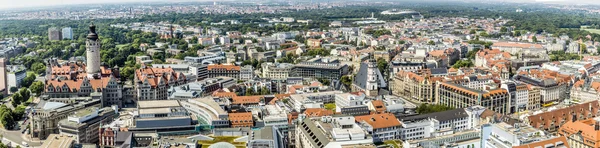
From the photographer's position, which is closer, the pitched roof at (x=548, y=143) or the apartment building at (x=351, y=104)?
the pitched roof at (x=548, y=143)

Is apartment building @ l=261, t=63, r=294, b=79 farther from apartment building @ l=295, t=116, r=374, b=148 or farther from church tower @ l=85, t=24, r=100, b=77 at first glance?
apartment building @ l=295, t=116, r=374, b=148

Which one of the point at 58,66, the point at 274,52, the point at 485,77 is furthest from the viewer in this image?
the point at 274,52

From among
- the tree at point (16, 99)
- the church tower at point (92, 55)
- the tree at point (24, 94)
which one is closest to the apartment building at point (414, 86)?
the church tower at point (92, 55)

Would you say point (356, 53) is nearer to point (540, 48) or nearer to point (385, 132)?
point (540, 48)

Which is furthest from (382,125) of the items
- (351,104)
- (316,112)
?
(351,104)

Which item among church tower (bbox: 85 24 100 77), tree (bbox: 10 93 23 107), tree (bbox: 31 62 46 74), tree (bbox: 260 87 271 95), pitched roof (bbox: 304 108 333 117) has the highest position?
church tower (bbox: 85 24 100 77)

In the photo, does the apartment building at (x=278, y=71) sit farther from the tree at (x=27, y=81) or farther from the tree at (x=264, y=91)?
the tree at (x=27, y=81)

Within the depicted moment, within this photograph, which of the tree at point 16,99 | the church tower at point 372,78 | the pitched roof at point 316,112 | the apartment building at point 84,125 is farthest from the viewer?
the tree at point 16,99

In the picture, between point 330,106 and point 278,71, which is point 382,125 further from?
point 278,71

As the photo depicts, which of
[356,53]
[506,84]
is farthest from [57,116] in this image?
[356,53]

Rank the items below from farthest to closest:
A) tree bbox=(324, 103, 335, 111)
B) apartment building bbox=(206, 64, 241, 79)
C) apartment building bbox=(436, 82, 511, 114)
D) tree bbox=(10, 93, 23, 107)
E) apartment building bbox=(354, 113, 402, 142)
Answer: apartment building bbox=(206, 64, 241, 79) < tree bbox=(10, 93, 23, 107) < tree bbox=(324, 103, 335, 111) < apartment building bbox=(436, 82, 511, 114) < apartment building bbox=(354, 113, 402, 142)

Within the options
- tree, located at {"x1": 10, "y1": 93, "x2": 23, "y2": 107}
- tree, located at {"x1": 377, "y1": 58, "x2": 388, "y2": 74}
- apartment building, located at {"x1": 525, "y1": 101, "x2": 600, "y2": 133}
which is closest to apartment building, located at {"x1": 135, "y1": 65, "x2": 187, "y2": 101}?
tree, located at {"x1": 10, "y1": 93, "x2": 23, "y2": 107}
